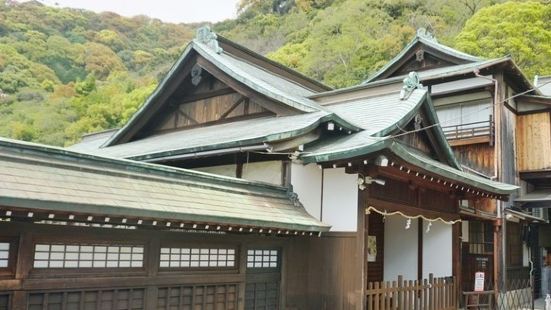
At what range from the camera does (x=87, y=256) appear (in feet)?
23.8

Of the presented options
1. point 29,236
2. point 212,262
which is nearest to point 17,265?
point 29,236

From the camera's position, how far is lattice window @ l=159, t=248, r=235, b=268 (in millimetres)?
8258

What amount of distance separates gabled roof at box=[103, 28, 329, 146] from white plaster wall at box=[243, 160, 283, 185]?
1.48 m

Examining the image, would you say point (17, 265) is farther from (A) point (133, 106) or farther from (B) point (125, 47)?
(B) point (125, 47)

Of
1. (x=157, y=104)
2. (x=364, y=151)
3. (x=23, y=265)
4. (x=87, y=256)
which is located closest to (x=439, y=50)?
(x=157, y=104)

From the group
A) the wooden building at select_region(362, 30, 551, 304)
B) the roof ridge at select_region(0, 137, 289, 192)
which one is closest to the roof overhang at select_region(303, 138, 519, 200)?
the roof ridge at select_region(0, 137, 289, 192)

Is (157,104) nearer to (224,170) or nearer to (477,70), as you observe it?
(224,170)

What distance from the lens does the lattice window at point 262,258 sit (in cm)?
963

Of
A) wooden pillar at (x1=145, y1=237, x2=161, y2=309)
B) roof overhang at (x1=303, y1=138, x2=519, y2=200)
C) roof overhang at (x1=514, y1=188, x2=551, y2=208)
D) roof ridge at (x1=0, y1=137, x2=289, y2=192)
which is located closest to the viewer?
roof ridge at (x1=0, y1=137, x2=289, y2=192)

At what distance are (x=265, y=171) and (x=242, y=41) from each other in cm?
5728

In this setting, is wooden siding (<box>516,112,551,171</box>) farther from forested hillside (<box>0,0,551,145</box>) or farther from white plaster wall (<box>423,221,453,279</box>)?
forested hillside (<box>0,0,551,145</box>)

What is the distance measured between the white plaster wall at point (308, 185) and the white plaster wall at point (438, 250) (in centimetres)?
494

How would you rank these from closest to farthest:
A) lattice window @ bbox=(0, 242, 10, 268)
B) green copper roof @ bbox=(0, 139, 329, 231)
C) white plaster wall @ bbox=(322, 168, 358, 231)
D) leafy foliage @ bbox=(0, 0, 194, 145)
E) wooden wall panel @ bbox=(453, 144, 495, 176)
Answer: green copper roof @ bbox=(0, 139, 329, 231) < lattice window @ bbox=(0, 242, 10, 268) < white plaster wall @ bbox=(322, 168, 358, 231) < wooden wall panel @ bbox=(453, 144, 495, 176) < leafy foliage @ bbox=(0, 0, 194, 145)

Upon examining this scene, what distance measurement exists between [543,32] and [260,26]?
4328 cm
